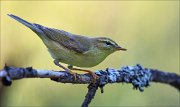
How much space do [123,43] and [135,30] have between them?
0.84 ft

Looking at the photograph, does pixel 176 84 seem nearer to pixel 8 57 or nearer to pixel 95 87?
pixel 95 87

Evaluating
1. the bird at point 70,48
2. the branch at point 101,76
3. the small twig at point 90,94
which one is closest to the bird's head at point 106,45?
the bird at point 70,48

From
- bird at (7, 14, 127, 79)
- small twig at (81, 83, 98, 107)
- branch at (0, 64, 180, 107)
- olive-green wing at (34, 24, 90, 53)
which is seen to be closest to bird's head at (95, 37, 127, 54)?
bird at (7, 14, 127, 79)

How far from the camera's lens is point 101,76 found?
3.35m

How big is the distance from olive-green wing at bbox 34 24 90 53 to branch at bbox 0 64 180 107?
407mm

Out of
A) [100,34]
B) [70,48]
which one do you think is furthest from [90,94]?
[100,34]

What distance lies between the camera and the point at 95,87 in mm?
3084

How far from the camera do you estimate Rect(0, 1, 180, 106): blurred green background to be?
405 centimetres

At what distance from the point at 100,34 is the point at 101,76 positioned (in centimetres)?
195

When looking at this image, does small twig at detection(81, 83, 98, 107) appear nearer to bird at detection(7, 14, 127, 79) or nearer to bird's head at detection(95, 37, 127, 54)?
bird at detection(7, 14, 127, 79)

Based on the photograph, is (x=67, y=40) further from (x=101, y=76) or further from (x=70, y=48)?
(x=101, y=76)

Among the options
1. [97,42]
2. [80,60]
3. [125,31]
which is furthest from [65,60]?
[125,31]

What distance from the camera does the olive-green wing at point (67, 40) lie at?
12.3 ft

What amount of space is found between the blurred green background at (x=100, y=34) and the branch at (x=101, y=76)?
37cm
